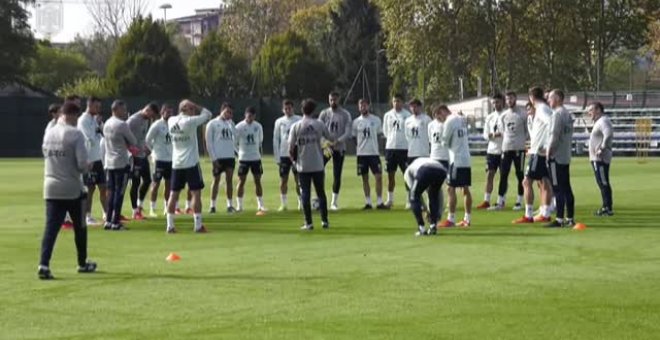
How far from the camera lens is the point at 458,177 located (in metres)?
18.8

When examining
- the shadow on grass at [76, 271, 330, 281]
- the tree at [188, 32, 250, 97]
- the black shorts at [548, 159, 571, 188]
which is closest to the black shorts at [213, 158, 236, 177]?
the black shorts at [548, 159, 571, 188]

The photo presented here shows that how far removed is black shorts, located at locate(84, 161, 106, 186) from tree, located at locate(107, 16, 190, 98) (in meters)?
54.7

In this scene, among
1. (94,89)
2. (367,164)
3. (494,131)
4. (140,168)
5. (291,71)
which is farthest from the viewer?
(291,71)

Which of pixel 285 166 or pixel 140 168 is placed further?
pixel 285 166

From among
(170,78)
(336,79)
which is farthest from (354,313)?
(336,79)

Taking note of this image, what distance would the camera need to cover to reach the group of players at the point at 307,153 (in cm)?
1375

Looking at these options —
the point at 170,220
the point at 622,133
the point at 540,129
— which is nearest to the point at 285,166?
the point at 170,220

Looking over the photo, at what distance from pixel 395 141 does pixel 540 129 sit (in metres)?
4.90

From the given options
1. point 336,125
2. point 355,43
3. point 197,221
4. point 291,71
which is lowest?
point 197,221

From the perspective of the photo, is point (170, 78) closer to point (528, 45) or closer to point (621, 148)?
point (528, 45)

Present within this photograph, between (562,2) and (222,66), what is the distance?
23.7 metres

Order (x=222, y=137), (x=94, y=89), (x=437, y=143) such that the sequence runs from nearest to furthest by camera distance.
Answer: (x=437, y=143), (x=222, y=137), (x=94, y=89)

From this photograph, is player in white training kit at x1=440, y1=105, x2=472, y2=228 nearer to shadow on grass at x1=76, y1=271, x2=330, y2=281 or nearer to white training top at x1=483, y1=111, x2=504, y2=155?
white training top at x1=483, y1=111, x2=504, y2=155

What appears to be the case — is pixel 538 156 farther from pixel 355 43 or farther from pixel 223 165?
pixel 355 43
